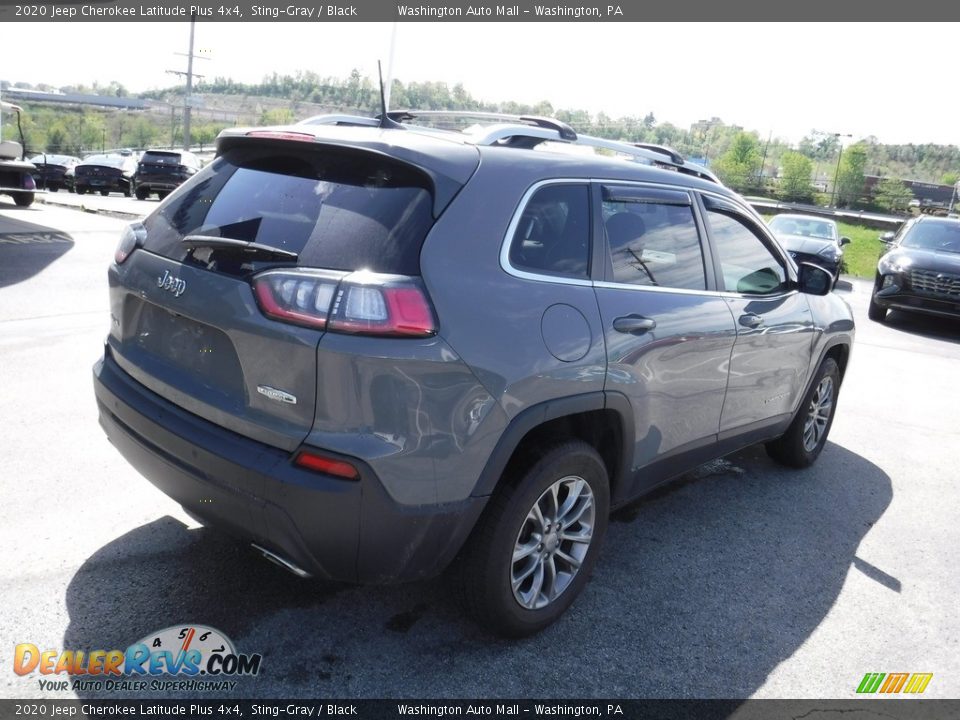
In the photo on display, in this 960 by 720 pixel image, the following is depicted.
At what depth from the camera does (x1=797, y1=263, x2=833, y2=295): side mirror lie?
4875mm

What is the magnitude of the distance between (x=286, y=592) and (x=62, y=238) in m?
10.7

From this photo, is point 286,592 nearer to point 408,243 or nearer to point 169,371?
point 169,371

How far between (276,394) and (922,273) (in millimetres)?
11948

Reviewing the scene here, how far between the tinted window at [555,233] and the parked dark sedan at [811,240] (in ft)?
43.9

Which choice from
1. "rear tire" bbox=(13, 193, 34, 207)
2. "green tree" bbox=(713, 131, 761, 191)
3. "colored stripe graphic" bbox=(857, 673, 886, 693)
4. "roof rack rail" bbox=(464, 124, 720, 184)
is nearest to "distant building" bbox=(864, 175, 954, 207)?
"green tree" bbox=(713, 131, 761, 191)

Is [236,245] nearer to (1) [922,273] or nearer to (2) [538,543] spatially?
(2) [538,543]

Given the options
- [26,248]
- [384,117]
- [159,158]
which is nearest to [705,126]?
[159,158]

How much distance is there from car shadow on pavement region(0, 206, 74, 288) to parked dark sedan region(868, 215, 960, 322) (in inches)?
462

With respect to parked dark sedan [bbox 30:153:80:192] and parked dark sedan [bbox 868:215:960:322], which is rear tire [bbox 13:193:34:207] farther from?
parked dark sedan [bbox 868:215:960:322]

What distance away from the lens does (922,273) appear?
1209 centimetres

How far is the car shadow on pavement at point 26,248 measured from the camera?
9.12 metres

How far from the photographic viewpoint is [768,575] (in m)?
3.98
